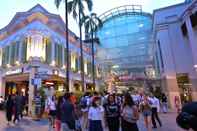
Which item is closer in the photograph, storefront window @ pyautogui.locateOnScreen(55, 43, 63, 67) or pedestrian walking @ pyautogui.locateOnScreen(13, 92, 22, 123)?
pedestrian walking @ pyautogui.locateOnScreen(13, 92, 22, 123)

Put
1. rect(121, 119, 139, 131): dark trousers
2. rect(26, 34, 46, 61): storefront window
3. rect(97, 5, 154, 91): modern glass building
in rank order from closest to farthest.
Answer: rect(121, 119, 139, 131): dark trousers → rect(26, 34, 46, 61): storefront window → rect(97, 5, 154, 91): modern glass building

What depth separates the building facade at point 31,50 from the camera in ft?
77.2

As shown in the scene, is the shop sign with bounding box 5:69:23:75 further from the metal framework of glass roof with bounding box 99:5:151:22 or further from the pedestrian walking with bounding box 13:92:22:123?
the metal framework of glass roof with bounding box 99:5:151:22

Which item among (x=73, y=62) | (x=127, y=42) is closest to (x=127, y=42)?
(x=127, y=42)

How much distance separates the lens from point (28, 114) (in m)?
18.0

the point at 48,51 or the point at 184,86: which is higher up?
the point at 48,51

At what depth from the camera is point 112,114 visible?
7078mm

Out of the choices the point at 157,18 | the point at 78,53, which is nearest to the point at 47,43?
the point at 78,53

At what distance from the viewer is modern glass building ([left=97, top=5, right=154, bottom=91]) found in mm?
51469

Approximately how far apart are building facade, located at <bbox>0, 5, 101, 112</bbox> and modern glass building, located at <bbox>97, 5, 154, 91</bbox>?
73.0 feet

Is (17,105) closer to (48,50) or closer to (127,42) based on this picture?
(48,50)

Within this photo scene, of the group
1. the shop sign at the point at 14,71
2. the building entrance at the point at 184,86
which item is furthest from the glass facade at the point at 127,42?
the shop sign at the point at 14,71

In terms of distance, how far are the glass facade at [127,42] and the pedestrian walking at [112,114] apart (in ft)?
139

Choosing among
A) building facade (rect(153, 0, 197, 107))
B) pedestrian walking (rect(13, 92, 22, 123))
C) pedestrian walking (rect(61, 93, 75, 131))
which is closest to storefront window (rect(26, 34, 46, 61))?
pedestrian walking (rect(13, 92, 22, 123))
